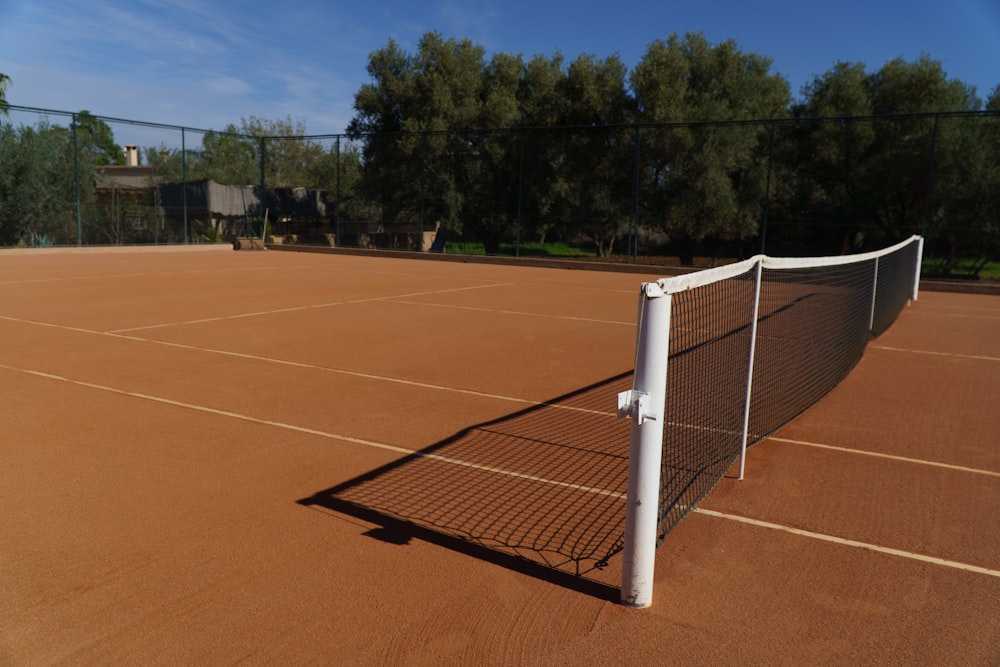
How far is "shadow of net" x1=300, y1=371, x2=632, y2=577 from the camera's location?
365 cm

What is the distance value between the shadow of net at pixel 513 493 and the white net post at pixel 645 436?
1.29ft

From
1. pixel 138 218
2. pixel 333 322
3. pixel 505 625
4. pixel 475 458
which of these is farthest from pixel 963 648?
pixel 138 218

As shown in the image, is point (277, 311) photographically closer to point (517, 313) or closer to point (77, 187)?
point (517, 313)

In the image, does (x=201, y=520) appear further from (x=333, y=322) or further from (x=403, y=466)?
(x=333, y=322)

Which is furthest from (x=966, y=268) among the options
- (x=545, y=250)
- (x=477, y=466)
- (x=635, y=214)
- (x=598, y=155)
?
(x=477, y=466)

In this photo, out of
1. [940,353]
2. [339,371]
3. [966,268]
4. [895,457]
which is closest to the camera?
[895,457]

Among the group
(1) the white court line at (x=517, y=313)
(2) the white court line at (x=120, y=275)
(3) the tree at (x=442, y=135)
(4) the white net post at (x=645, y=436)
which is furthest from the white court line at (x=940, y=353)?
(3) the tree at (x=442, y=135)

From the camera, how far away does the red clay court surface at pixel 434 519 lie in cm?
282

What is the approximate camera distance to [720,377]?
6137mm

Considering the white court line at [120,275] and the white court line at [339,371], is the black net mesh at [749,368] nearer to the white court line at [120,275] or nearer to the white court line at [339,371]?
the white court line at [339,371]

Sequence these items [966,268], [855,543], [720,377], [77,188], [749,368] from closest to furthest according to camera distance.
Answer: [855,543]
[749,368]
[720,377]
[966,268]
[77,188]

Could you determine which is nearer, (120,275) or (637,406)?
(637,406)

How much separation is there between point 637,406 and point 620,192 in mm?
23577

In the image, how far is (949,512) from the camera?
4.16m
